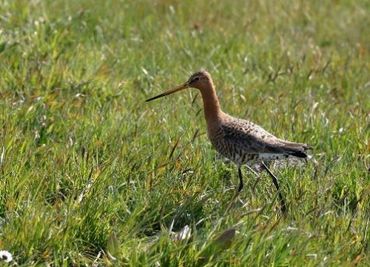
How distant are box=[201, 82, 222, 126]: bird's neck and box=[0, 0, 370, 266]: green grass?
0.13 metres

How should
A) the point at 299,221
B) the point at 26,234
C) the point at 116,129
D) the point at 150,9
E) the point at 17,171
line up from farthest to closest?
the point at 150,9
the point at 116,129
the point at 17,171
the point at 299,221
the point at 26,234

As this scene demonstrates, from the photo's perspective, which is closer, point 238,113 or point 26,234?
point 26,234

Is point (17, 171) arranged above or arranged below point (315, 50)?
above

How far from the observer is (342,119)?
7.34 metres

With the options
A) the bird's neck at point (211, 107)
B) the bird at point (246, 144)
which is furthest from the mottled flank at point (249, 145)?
the bird's neck at point (211, 107)

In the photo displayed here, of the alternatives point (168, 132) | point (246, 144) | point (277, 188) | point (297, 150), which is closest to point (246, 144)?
point (246, 144)

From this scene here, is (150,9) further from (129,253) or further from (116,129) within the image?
(129,253)

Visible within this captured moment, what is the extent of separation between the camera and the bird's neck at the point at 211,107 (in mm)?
6453

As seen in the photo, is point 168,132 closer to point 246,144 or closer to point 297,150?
point 246,144

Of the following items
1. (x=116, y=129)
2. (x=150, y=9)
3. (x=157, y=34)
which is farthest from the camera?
(x=150, y=9)

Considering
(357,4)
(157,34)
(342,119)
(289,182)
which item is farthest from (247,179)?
(357,4)

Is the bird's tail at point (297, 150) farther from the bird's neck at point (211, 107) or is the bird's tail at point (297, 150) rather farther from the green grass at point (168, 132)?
the bird's neck at point (211, 107)

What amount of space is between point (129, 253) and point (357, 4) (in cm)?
783

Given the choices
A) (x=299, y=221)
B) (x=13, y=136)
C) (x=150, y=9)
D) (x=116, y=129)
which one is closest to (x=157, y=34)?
(x=150, y=9)
